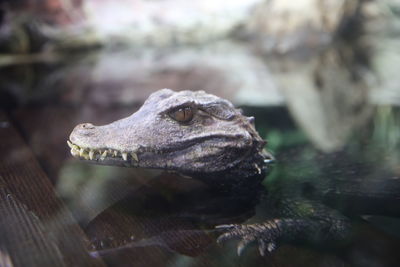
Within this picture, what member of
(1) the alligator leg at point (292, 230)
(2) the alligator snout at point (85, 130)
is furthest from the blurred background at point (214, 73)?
(2) the alligator snout at point (85, 130)

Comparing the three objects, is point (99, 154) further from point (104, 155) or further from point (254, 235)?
point (254, 235)

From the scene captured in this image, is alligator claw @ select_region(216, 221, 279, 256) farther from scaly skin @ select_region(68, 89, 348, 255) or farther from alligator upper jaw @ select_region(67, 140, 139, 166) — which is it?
alligator upper jaw @ select_region(67, 140, 139, 166)

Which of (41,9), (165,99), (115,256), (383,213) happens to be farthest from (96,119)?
(41,9)

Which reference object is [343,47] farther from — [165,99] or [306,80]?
[165,99]

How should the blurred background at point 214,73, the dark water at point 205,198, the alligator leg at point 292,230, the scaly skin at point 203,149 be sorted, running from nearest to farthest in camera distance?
the dark water at point 205,198
the alligator leg at point 292,230
the scaly skin at point 203,149
the blurred background at point 214,73

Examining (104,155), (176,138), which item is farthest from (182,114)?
(104,155)

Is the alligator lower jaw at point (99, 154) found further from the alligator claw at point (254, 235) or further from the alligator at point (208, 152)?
the alligator claw at point (254, 235)

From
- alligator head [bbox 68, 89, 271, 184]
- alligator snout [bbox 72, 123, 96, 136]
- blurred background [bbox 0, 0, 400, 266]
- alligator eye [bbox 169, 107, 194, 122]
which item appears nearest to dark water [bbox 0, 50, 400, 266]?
blurred background [bbox 0, 0, 400, 266]
